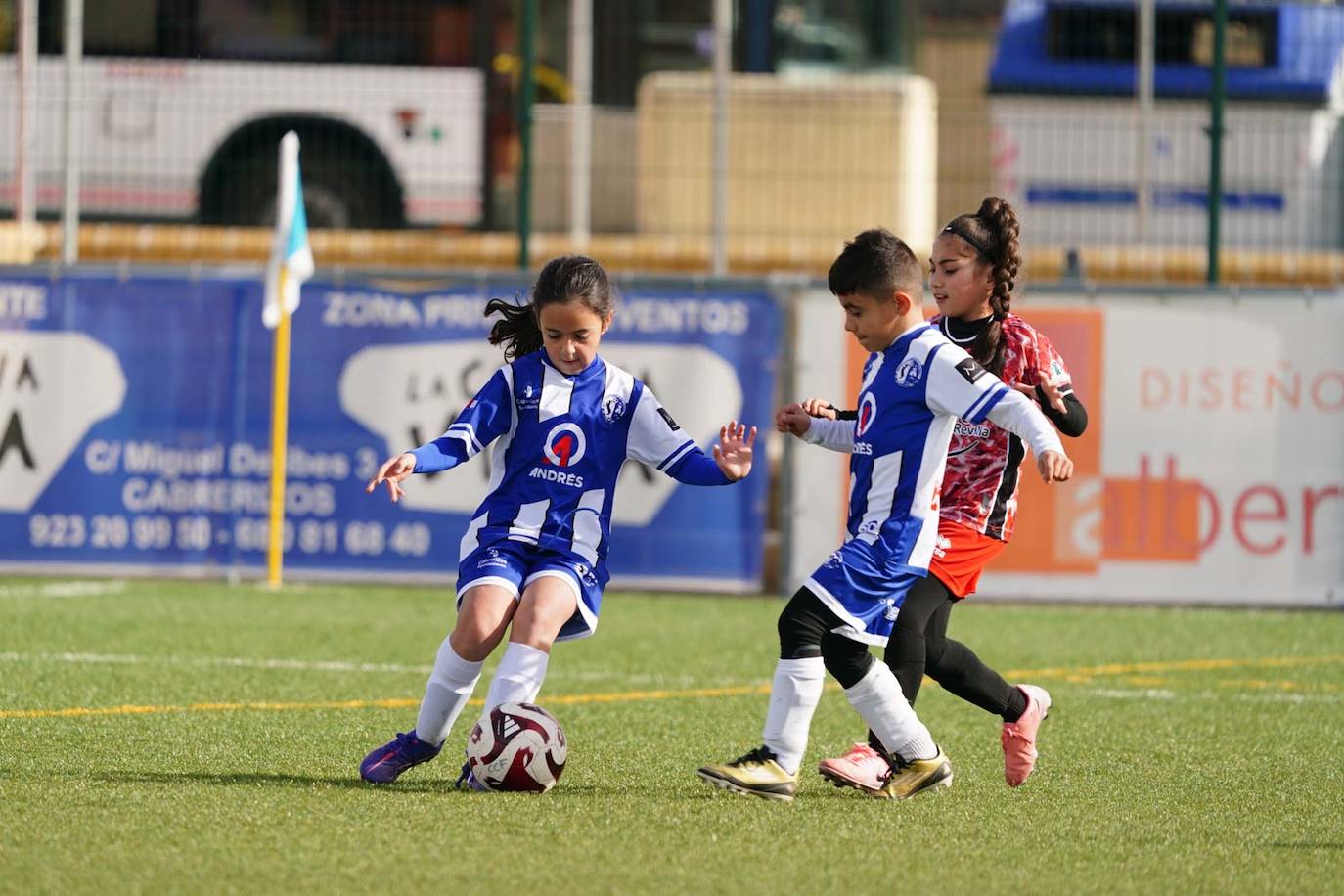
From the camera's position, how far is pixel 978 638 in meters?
10.2

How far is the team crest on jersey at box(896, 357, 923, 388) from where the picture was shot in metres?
5.68

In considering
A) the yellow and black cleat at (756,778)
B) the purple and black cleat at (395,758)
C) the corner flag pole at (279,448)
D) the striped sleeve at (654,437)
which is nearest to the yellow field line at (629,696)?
the purple and black cleat at (395,758)

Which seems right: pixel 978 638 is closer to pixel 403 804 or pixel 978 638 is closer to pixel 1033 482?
pixel 1033 482

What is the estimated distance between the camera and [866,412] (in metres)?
5.79

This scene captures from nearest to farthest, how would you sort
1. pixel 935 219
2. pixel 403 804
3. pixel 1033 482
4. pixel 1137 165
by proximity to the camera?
pixel 403 804, pixel 1033 482, pixel 1137 165, pixel 935 219

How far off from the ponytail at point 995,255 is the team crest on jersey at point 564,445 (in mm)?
1147

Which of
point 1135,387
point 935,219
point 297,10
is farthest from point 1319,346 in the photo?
point 297,10

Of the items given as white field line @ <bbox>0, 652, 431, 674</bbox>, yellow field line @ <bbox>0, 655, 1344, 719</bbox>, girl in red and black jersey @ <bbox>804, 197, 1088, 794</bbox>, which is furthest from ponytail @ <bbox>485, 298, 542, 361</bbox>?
white field line @ <bbox>0, 652, 431, 674</bbox>

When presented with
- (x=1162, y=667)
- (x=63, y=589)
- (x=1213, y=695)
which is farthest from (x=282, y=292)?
(x=1213, y=695)

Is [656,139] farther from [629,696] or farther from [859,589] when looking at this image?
[859,589]

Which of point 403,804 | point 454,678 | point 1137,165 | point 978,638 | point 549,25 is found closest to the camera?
point 403,804

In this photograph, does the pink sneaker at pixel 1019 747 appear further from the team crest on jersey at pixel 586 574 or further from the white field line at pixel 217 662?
the white field line at pixel 217 662

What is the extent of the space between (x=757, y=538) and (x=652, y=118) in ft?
13.6

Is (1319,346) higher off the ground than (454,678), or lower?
higher
